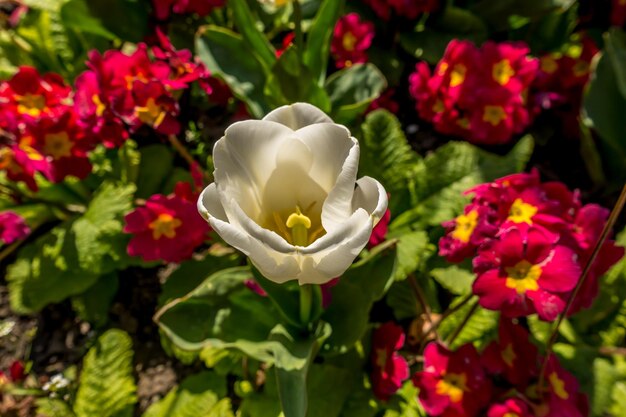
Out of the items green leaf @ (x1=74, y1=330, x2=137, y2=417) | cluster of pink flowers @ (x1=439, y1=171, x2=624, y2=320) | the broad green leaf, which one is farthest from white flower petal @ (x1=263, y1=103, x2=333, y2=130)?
the broad green leaf

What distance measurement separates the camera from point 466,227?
1201 millimetres

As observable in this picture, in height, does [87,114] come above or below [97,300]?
above

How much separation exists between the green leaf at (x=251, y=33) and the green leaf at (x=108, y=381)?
2.79ft

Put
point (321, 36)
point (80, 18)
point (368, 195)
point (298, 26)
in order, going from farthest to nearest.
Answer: point (80, 18) → point (321, 36) → point (298, 26) → point (368, 195)

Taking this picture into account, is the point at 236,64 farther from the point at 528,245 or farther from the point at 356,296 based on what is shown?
the point at 528,245

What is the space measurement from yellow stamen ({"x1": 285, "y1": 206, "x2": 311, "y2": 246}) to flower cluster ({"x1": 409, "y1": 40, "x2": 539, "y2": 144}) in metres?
0.94

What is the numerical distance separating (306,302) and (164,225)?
50 centimetres

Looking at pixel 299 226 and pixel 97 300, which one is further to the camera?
pixel 97 300

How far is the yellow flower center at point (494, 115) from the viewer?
5.48ft

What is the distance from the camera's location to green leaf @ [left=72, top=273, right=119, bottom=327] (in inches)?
65.2

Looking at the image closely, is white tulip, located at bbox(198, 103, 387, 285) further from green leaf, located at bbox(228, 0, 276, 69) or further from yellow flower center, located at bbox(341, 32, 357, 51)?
yellow flower center, located at bbox(341, 32, 357, 51)

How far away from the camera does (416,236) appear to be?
1.40m

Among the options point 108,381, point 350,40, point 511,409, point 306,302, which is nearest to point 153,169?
point 108,381

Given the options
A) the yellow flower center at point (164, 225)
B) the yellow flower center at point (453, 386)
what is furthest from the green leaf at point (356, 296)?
the yellow flower center at point (164, 225)
